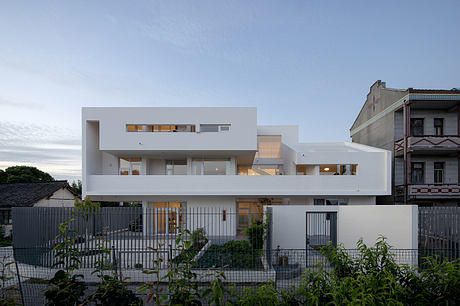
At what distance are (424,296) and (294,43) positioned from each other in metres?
19.4

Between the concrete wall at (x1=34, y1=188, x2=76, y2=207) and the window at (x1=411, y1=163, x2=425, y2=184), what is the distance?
2756cm

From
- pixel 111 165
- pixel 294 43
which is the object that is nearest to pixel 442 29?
pixel 294 43

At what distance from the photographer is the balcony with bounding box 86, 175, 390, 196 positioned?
1378cm

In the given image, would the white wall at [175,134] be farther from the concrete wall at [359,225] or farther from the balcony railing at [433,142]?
the balcony railing at [433,142]

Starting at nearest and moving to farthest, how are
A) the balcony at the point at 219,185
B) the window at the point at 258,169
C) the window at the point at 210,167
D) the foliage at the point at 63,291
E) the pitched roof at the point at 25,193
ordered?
the foliage at the point at 63,291 < the balcony at the point at 219,185 < the window at the point at 210,167 < the pitched roof at the point at 25,193 < the window at the point at 258,169

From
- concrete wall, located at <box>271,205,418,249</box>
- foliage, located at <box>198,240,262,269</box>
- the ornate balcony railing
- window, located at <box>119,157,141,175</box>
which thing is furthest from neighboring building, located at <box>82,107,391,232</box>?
foliage, located at <box>198,240,262,269</box>

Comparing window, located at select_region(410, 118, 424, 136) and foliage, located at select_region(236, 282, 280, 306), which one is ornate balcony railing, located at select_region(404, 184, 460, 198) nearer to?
window, located at select_region(410, 118, 424, 136)

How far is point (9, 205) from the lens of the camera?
1672 centimetres

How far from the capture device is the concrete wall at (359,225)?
828 cm

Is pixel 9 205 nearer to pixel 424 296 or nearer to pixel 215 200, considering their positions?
pixel 215 200

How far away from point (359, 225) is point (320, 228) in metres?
1.72

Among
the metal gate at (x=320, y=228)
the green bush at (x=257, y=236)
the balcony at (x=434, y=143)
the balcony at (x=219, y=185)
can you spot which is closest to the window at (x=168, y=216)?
the balcony at (x=219, y=185)

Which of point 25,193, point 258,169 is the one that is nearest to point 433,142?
point 258,169

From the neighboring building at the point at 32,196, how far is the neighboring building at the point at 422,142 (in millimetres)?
26198
